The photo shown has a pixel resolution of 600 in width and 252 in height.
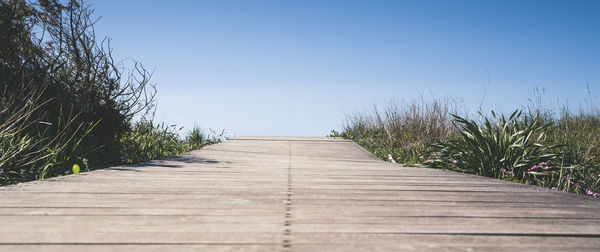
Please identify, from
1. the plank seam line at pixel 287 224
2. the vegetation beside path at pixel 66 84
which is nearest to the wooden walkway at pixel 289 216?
the plank seam line at pixel 287 224

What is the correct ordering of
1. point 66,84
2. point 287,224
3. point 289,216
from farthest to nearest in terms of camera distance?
1. point 66,84
2. point 289,216
3. point 287,224

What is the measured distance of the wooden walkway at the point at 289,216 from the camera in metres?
1.32

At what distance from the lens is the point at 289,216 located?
5.35ft

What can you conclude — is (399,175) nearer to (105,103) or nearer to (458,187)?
(458,187)

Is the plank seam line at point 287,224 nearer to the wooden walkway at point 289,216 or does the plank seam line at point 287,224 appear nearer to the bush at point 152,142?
the wooden walkway at point 289,216

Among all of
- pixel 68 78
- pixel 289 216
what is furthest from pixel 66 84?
pixel 289 216

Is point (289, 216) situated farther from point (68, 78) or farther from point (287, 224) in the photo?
point (68, 78)

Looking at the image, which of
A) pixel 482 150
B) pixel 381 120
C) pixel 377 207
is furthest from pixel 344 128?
pixel 377 207

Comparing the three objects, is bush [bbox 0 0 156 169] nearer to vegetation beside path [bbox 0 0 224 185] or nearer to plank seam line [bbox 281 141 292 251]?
vegetation beside path [bbox 0 0 224 185]

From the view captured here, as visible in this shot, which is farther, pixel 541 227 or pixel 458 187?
pixel 458 187

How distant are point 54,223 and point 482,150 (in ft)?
11.2

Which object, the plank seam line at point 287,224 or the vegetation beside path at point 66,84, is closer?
the plank seam line at point 287,224

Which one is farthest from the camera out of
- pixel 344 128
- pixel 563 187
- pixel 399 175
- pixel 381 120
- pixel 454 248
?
pixel 344 128

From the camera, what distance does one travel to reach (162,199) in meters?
1.93
